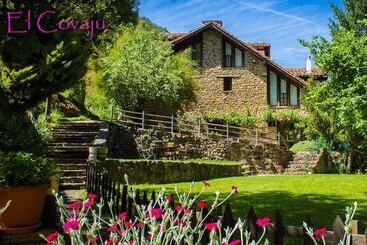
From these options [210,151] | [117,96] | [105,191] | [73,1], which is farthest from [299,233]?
[117,96]

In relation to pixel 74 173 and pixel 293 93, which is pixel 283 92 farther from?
pixel 74 173

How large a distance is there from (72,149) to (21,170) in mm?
11572

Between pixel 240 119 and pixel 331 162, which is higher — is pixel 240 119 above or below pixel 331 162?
above

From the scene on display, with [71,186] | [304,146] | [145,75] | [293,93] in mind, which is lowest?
[71,186]

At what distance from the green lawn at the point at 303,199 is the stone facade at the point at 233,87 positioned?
1986 cm

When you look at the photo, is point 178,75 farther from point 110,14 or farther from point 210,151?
point 110,14

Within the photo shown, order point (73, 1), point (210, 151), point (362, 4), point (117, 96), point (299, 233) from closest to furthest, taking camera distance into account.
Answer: point (299, 233), point (73, 1), point (210, 151), point (117, 96), point (362, 4)

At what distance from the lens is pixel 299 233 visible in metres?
3.66

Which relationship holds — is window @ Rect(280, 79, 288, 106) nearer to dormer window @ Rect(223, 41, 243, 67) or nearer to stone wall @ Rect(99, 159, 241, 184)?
dormer window @ Rect(223, 41, 243, 67)

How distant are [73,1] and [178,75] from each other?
45.1 feet

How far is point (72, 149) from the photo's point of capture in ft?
52.0

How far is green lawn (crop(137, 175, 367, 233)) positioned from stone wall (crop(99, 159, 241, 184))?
2708 mm

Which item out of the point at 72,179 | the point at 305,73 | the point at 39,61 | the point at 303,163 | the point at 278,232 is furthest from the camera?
the point at 305,73

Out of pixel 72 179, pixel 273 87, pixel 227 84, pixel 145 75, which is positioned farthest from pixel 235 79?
pixel 72 179
